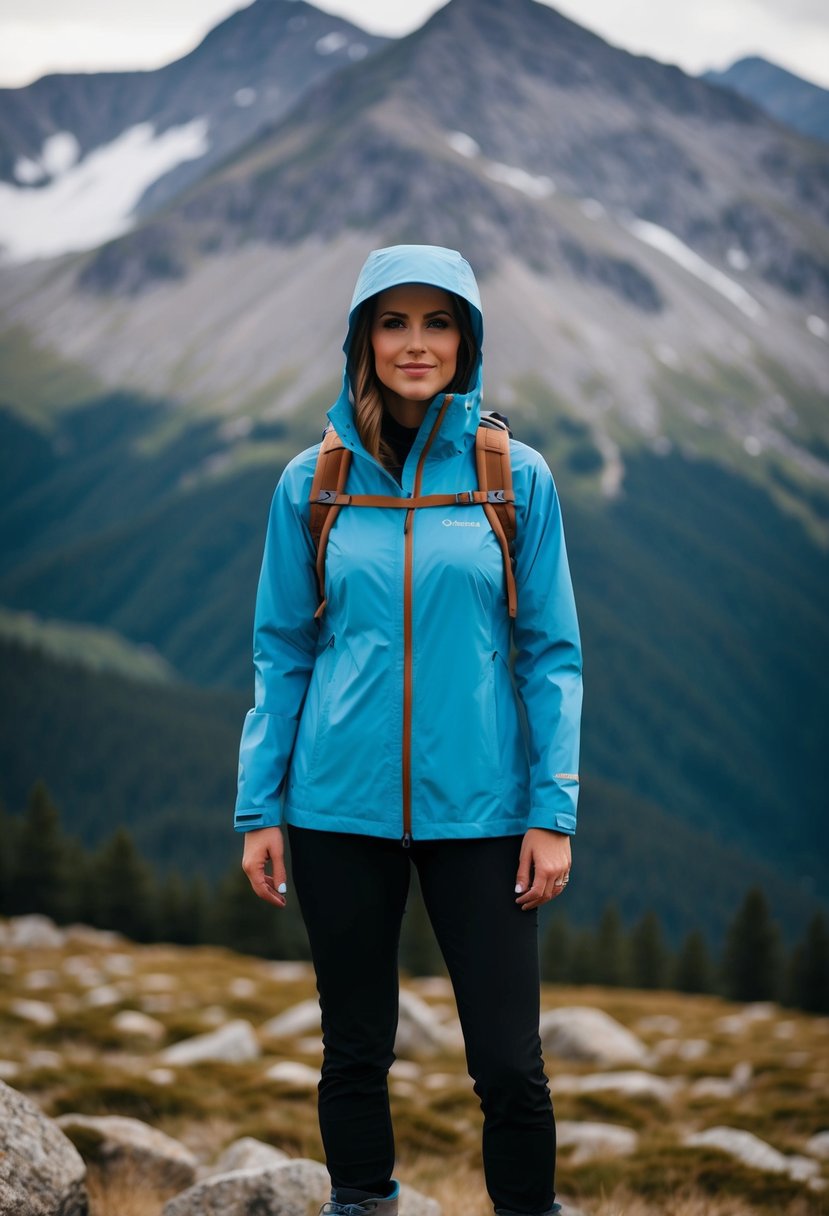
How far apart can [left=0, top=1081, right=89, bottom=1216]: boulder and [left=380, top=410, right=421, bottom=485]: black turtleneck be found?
3.54 meters

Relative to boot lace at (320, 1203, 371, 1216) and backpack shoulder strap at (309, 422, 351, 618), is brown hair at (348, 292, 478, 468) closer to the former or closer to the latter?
backpack shoulder strap at (309, 422, 351, 618)

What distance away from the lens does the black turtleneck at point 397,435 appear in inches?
207

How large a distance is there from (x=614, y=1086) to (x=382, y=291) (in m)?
9.71

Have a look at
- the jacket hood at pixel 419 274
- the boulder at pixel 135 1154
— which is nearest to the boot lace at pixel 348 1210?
the boulder at pixel 135 1154

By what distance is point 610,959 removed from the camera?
75.6m

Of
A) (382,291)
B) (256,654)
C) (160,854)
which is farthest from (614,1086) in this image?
(160,854)

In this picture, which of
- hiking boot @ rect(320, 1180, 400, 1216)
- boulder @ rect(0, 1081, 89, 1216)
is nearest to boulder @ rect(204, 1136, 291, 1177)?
boulder @ rect(0, 1081, 89, 1216)

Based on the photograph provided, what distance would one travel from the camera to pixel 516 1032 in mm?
4688

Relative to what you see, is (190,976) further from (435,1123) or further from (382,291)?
(382,291)

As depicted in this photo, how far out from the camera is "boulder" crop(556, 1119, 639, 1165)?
340 inches

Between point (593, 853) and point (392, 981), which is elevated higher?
point (392, 981)

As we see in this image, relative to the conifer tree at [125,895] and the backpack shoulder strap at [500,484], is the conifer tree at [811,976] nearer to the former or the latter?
the conifer tree at [125,895]

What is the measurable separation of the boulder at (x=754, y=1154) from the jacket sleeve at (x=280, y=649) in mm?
4730

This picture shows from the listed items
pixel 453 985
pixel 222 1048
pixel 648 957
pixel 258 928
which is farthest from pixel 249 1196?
pixel 648 957
